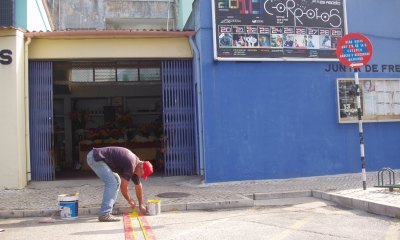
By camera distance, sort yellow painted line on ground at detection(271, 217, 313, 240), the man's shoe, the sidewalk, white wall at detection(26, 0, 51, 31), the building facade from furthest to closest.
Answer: white wall at detection(26, 0, 51, 31)
the building facade
the sidewalk
the man's shoe
yellow painted line on ground at detection(271, 217, 313, 240)

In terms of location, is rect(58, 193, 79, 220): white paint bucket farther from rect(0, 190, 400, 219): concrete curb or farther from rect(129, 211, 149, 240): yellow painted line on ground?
rect(129, 211, 149, 240): yellow painted line on ground

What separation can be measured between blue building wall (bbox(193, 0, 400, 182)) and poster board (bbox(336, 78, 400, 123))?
17 cm

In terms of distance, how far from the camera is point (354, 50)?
9.47 metres

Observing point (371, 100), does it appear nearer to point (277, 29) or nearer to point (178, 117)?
point (277, 29)

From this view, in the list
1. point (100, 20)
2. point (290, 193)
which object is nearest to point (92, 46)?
point (290, 193)

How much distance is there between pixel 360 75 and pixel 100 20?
15327 millimetres

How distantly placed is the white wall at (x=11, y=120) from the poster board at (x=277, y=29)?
16.0 feet

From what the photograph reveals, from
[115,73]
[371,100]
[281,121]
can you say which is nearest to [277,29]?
[281,121]

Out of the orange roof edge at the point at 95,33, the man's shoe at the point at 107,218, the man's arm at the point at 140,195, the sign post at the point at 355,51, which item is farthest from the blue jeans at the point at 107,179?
the sign post at the point at 355,51

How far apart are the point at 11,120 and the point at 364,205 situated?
26.4ft

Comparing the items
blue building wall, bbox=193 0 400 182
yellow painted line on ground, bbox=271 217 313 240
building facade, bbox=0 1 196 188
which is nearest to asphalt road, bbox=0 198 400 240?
yellow painted line on ground, bbox=271 217 313 240

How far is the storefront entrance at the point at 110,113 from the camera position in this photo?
11633 millimetres

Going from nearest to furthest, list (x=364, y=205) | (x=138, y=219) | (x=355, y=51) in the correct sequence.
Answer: (x=138, y=219) < (x=364, y=205) < (x=355, y=51)

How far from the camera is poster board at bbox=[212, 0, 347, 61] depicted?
11.3 metres
